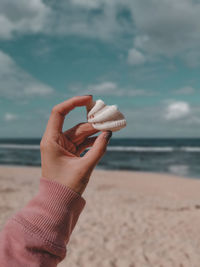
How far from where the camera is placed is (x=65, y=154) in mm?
1248

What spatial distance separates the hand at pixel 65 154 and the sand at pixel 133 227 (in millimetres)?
3263

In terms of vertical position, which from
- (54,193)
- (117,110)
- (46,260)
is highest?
(117,110)

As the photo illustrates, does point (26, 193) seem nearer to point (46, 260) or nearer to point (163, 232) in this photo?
point (163, 232)

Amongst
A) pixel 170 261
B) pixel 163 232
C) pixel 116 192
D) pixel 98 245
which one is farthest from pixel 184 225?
pixel 116 192

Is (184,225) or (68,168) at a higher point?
(68,168)

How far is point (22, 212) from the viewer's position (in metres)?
1.09

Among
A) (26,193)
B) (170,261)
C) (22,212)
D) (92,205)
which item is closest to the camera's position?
(22,212)

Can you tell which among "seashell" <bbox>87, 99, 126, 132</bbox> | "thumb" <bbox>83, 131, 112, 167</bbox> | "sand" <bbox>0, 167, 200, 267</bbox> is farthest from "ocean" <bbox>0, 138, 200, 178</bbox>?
"thumb" <bbox>83, 131, 112, 167</bbox>

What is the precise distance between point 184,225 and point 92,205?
2.63m

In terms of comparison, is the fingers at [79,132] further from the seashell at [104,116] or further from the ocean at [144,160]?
the ocean at [144,160]

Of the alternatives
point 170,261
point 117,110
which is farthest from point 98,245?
point 117,110

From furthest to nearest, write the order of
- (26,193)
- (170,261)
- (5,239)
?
1. (26,193)
2. (170,261)
3. (5,239)

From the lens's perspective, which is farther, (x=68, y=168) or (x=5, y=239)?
(x=68, y=168)

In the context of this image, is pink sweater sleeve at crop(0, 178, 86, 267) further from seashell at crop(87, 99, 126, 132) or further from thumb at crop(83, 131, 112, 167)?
seashell at crop(87, 99, 126, 132)
